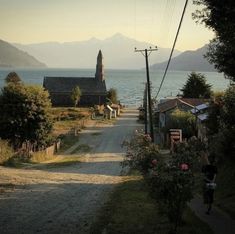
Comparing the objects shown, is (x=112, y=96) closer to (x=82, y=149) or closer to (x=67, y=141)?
(x=67, y=141)

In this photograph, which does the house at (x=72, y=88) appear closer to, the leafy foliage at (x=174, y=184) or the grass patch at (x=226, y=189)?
the grass patch at (x=226, y=189)

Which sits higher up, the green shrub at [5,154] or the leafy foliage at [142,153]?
Result: the leafy foliage at [142,153]

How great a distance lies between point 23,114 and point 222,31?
32.0m

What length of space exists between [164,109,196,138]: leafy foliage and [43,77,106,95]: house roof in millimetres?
63130

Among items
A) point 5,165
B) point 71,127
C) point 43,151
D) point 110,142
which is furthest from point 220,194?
point 71,127

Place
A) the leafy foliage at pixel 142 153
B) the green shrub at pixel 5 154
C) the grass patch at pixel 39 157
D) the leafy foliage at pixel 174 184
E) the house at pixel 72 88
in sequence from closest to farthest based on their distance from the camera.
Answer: the leafy foliage at pixel 174 184
the leafy foliage at pixel 142 153
the green shrub at pixel 5 154
the grass patch at pixel 39 157
the house at pixel 72 88

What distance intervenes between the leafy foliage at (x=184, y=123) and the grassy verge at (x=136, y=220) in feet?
113

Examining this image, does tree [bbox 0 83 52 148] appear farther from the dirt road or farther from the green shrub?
the dirt road

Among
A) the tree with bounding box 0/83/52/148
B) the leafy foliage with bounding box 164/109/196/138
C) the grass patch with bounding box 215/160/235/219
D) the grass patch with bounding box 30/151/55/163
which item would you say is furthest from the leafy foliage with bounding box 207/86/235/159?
the leafy foliage with bounding box 164/109/196/138

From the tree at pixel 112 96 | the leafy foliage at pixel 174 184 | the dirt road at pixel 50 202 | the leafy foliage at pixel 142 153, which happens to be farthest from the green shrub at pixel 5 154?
the tree at pixel 112 96

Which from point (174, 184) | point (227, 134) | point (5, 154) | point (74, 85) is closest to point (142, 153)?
point (227, 134)

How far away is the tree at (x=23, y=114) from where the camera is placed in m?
44.5

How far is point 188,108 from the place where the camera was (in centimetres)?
6475

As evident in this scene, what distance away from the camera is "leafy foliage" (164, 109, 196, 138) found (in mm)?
52862
